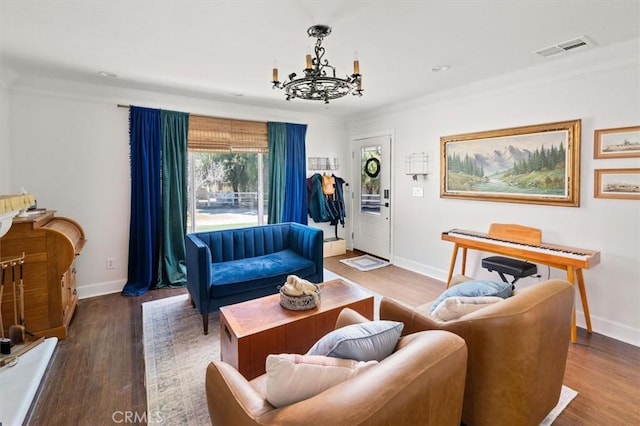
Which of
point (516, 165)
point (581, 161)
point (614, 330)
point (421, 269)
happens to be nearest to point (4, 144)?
point (421, 269)

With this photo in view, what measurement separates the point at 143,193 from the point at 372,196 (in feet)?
11.6

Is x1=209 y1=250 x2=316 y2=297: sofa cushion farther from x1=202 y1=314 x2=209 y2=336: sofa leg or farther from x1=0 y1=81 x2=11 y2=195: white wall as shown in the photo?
x1=0 y1=81 x2=11 y2=195: white wall

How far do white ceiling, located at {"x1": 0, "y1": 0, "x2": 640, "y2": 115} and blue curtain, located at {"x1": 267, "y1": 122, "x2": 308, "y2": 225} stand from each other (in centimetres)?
147

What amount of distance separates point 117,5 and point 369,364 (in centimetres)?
260

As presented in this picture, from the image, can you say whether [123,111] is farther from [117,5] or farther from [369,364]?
[369,364]

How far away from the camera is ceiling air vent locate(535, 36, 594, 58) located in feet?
8.32

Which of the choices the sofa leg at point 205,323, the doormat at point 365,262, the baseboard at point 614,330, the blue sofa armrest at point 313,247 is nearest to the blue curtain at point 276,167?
the blue sofa armrest at point 313,247

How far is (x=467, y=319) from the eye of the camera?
1482mm

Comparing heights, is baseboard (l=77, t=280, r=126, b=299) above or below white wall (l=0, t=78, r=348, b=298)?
below

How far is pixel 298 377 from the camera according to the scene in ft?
3.34

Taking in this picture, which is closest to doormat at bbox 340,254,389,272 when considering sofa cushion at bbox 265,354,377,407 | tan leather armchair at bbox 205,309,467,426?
tan leather armchair at bbox 205,309,467,426

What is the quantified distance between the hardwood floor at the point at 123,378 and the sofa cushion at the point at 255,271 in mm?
840

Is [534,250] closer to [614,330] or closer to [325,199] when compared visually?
[614,330]

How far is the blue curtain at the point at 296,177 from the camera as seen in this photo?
5098mm
